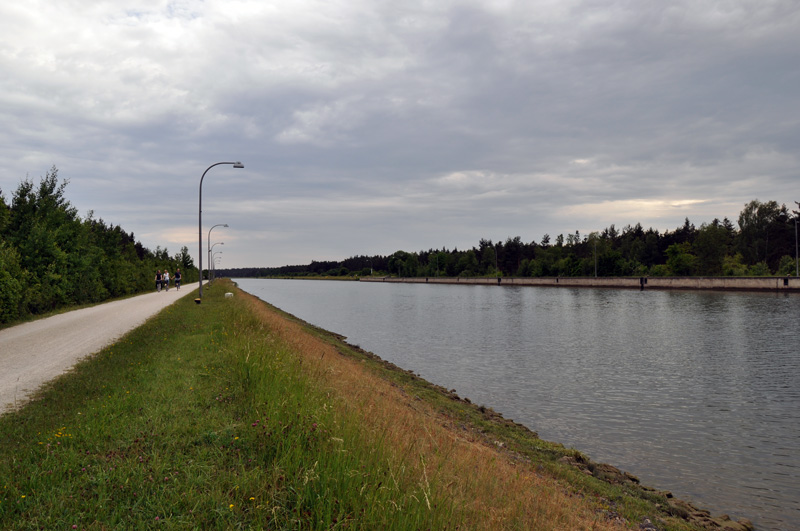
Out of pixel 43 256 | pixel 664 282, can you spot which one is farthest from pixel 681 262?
pixel 43 256

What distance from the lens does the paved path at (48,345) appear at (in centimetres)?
1051

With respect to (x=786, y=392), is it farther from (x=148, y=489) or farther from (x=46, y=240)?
(x=46, y=240)

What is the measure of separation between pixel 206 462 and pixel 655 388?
55.4ft

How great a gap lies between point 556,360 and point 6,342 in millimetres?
21259

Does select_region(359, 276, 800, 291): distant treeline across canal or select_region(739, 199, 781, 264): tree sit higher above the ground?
select_region(739, 199, 781, 264): tree

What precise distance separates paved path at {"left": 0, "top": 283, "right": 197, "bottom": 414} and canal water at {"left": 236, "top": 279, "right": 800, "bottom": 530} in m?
11.7

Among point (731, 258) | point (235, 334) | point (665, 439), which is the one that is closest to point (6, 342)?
point (235, 334)

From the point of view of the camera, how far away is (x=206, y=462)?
5.89 m

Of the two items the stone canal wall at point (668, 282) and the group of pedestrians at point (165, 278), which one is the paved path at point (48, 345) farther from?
the stone canal wall at point (668, 282)

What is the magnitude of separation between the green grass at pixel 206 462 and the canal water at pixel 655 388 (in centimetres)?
742

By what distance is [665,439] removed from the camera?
12945mm

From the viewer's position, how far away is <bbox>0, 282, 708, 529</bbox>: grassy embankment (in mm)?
4863

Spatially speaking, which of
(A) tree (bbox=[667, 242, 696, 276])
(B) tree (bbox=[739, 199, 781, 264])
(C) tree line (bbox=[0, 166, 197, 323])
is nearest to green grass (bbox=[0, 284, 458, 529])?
(C) tree line (bbox=[0, 166, 197, 323])

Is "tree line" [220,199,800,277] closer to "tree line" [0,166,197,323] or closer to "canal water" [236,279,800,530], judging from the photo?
"canal water" [236,279,800,530]
